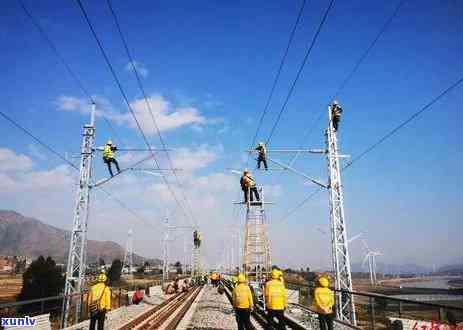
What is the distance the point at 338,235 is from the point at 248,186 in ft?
18.4

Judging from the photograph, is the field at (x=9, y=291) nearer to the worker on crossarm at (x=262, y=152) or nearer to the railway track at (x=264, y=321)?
the railway track at (x=264, y=321)

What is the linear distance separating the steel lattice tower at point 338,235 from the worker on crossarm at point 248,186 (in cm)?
447

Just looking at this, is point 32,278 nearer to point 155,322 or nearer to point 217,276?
point 217,276

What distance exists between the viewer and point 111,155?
64.5 ft

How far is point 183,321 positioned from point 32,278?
3455cm

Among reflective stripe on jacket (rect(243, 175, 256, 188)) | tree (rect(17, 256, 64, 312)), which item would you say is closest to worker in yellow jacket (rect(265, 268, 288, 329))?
reflective stripe on jacket (rect(243, 175, 256, 188))

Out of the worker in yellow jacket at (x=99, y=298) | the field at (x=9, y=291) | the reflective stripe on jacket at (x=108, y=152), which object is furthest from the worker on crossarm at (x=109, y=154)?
the field at (x=9, y=291)

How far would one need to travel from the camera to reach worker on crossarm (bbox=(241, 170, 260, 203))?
21.0m

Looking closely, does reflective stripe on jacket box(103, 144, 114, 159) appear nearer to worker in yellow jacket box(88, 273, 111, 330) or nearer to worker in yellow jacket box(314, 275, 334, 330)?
worker in yellow jacket box(88, 273, 111, 330)

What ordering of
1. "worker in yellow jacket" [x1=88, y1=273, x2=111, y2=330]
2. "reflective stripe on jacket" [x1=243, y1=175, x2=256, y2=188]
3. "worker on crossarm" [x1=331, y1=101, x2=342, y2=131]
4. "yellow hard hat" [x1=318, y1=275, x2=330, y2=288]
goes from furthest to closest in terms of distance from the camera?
"reflective stripe on jacket" [x1=243, y1=175, x2=256, y2=188] < "worker on crossarm" [x1=331, y1=101, x2=342, y2=131] < "worker in yellow jacket" [x1=88, y1=273, x2=111, y2=330] < "yellow hard hat" [x1=318, y1=275, x2=330, y2=288]

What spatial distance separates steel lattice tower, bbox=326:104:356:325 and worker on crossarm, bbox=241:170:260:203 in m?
4.47

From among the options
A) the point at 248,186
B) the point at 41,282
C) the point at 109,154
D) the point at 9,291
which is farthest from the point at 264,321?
the point at 9,291

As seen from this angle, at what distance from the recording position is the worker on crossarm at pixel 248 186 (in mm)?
21031

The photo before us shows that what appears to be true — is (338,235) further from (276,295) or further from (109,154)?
(109,154)
